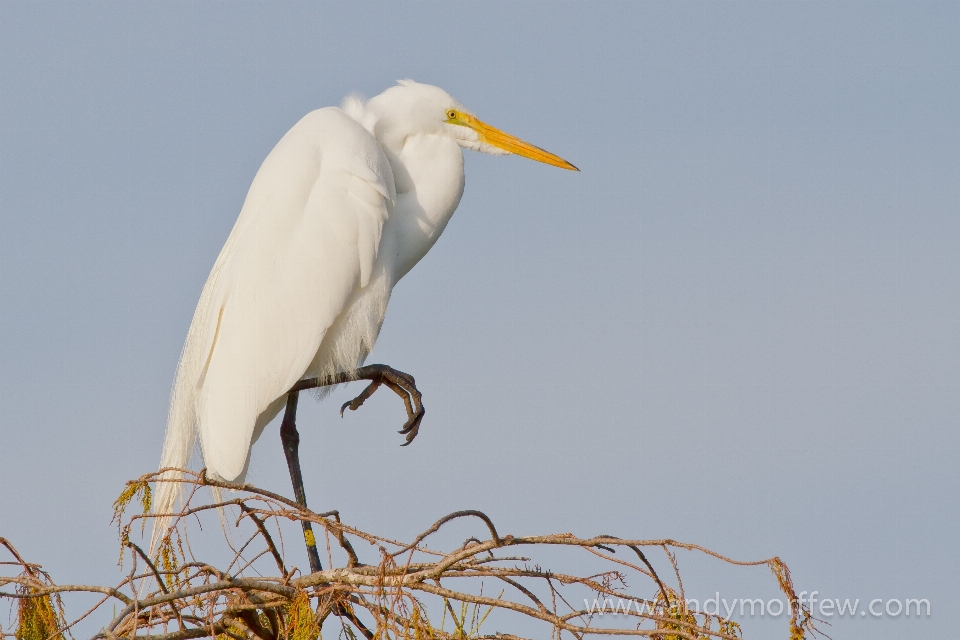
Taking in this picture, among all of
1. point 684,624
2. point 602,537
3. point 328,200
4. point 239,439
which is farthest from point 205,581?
point 328,200

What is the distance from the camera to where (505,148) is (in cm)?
559

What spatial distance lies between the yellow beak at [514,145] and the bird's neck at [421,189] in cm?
20

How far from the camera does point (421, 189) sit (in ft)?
17.3

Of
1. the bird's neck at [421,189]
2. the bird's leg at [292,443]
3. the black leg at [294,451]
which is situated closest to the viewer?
the black leg at [294,451]

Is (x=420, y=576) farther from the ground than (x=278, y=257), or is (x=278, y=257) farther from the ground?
(x=278, y=257)

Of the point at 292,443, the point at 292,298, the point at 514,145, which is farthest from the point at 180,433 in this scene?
the point at 514,145

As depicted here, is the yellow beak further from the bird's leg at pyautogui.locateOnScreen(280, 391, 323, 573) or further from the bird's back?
the bird's leg at pyautogui.locateOnScreen(280, 391, 323, 573)

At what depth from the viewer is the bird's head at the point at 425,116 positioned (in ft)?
17.4

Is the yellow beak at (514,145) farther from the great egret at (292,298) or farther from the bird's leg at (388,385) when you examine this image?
the bird's leg at (388,385)

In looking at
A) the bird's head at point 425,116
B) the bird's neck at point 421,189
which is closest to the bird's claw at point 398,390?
the bird's neck at point 421,189

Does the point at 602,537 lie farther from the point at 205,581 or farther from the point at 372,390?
the point at 372,390

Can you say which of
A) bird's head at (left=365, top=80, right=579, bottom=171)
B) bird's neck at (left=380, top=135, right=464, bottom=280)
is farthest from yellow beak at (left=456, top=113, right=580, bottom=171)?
bird's neck at (left=380, top=135, right=464, bottom=280)

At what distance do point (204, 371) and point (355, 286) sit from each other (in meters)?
0.80

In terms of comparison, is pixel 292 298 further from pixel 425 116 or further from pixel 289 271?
pixel 425 116
